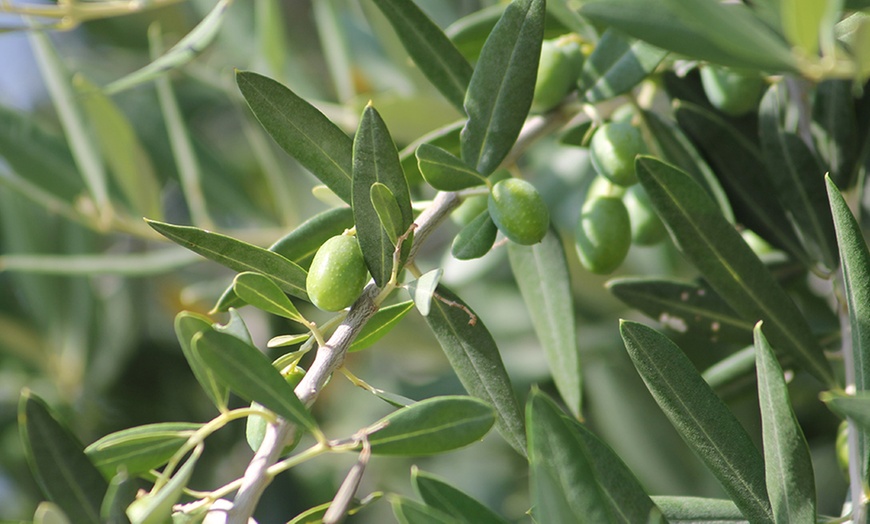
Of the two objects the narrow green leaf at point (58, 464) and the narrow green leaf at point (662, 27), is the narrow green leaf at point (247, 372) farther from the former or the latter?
the narrow green leaf at point (662, 27)

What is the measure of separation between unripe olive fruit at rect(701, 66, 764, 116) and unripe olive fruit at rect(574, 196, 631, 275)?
144 millimetres

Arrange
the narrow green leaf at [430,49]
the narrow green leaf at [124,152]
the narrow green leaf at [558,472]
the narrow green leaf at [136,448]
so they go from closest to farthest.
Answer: the narrow green leaf at [558,472] → the narrow green leaf at [136,448] → the narrow green leaf at [430,49] → the narrow green leaf at [124,152]

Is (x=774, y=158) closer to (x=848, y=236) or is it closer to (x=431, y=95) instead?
(x=848, y=236)

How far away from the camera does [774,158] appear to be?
758mm

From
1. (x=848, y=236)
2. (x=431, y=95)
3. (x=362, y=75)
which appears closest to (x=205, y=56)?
(x=362, y=75)

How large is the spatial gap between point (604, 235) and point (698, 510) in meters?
0.23

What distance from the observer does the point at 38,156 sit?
1.26 meters

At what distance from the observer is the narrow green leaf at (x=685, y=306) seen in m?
0.75

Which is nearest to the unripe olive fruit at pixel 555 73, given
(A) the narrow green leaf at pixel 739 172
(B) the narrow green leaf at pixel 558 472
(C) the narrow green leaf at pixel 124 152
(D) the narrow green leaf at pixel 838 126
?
(A) the narrow green leaf at pixel 739 172

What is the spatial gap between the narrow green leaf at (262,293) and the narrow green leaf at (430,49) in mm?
233

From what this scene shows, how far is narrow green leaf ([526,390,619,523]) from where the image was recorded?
406 millimetres

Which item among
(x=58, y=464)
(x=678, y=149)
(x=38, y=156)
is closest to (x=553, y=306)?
(x=678, y=149)

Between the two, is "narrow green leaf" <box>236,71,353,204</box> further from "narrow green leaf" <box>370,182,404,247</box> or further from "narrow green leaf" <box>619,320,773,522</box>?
"narrow green leaf" <box>619,320,773,522</box>

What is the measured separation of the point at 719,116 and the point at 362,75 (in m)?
0.80
